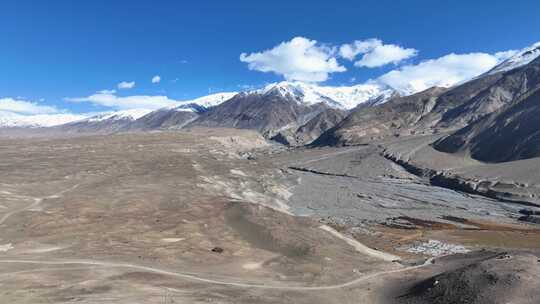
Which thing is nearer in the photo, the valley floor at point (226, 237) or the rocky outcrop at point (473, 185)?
the valley floor at point (226, 237)

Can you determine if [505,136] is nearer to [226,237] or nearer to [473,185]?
[473,185]

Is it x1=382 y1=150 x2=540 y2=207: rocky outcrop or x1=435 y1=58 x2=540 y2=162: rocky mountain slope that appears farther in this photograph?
x1=435 y1=58 x2=540 y2=162: rocky mountain slope

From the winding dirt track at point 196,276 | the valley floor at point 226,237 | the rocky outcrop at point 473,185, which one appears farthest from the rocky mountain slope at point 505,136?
the winding dirt track at point 196,276

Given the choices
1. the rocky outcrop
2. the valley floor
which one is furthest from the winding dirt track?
the rocky outcrop

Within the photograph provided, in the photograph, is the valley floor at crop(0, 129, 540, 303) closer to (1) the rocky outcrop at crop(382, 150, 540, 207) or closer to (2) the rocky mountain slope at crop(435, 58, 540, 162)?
(1) the rocky outcrop at crop(382, 150, 540, 207)

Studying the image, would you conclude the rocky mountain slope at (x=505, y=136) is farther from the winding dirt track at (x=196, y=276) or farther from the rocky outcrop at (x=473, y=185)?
the winding dirt track at (x=196, y=276)

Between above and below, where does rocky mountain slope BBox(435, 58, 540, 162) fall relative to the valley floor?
above

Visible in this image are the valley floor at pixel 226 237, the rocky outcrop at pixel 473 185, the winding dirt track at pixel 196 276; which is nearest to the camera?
the valley floor at pixel 226 237

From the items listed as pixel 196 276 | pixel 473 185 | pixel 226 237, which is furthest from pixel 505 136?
pixel 196 276
